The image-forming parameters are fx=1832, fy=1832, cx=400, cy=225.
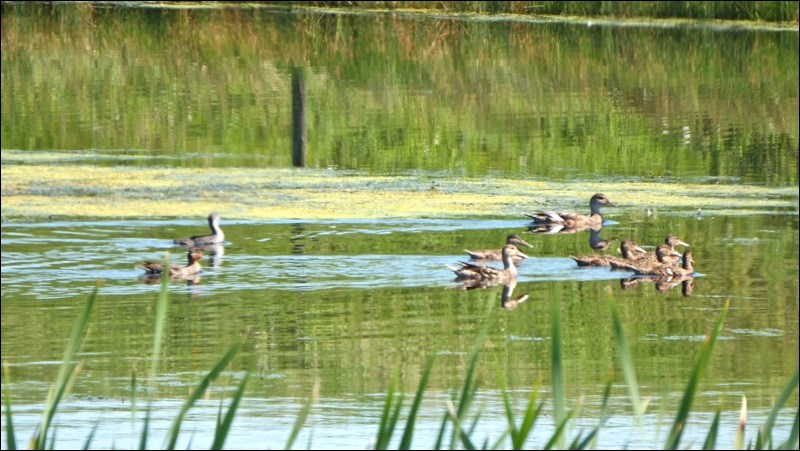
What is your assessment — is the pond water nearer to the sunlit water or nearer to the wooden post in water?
the sunlit water

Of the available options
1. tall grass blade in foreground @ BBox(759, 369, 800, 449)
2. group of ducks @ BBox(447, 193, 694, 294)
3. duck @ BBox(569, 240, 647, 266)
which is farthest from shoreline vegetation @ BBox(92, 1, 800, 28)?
tall grass blade in foreground @ BBox(759, 369, 800, 449)

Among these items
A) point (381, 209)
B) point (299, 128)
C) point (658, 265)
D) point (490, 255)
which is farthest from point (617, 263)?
point (299, 128)

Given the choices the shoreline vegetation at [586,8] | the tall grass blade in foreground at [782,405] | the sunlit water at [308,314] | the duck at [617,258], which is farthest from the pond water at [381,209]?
the shoreline vegetation at [586,8]

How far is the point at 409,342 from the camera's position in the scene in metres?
9.31

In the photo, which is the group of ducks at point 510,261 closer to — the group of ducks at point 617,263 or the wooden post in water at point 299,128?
the group of ducks at point 617,263

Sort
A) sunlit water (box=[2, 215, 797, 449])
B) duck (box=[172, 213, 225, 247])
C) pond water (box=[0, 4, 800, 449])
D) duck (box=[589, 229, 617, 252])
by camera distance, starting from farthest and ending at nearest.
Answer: duck (box=[589, 229, 617, 252]), duck (box=[172, 213, 225, 247]), pond water (box=[0, 4, 800, 449]), sunlit water (box=[2, 215, 797, 449])

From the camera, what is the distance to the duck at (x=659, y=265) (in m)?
11.8

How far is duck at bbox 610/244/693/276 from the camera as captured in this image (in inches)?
464

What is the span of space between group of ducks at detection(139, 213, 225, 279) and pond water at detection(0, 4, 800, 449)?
→ 0.29 ft

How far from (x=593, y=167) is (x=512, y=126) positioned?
2365mm

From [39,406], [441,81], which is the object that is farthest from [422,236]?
[441,81]

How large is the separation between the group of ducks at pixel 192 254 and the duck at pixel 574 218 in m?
2.34

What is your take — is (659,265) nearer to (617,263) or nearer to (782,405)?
(617,263)

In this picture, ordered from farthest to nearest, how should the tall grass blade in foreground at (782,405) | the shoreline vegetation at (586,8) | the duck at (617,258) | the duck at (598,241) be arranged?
the shoreline vegetation at (586,8) → the duck at (598,241) → the duck at (617,258) → the tall grass blade in foreground at (782,405)
